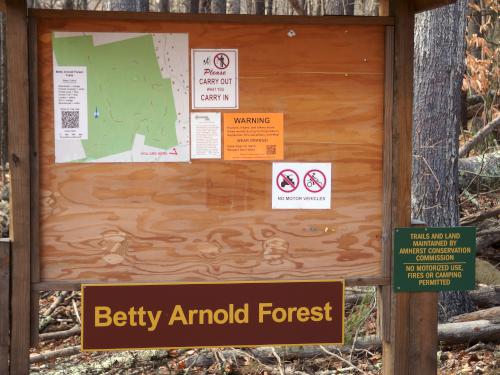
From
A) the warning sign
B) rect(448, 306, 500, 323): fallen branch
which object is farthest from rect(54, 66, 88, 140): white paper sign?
rect(448, 306, 500, 323): fallen branch

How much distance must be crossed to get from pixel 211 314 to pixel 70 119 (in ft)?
4.04

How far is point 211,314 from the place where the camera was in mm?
3393

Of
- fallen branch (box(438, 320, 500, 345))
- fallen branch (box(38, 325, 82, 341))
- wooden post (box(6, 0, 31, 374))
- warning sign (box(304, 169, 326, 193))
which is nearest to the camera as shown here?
wooden post (box(6, 0, 31, 374))

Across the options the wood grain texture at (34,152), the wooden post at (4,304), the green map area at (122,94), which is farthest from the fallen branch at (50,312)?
the green map area at (122,94)

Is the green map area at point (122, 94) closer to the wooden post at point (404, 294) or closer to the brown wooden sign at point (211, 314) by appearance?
the brown wooden sign at point (211, 314)

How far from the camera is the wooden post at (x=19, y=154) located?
3219 mm

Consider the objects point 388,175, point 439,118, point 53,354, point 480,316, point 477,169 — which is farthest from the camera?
point 477,169

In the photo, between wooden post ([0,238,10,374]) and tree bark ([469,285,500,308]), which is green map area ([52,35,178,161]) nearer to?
wooden post ([0,238,10,374])

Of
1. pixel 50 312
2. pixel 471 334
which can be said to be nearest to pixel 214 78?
pixel 471 334

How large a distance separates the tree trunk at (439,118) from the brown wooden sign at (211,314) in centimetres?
283

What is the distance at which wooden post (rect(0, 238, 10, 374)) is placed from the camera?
10.8 ft

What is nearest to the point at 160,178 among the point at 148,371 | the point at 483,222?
the point at 148,371

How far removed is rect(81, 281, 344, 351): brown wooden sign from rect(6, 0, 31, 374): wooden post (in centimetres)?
33

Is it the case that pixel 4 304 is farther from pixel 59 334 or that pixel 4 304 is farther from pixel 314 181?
pixel 59 334
